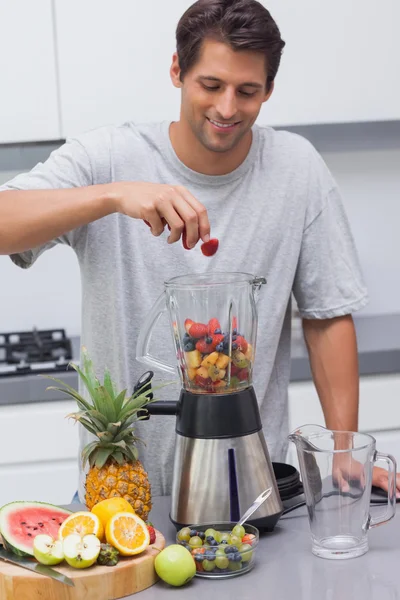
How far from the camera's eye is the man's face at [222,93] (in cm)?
161

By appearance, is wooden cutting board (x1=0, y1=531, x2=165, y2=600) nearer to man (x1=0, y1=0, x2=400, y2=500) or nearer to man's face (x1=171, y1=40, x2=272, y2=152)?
man (x1=0, y1=0, x2=400, y2=500)

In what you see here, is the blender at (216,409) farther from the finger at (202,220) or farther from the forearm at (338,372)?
the forearm at (338,372)

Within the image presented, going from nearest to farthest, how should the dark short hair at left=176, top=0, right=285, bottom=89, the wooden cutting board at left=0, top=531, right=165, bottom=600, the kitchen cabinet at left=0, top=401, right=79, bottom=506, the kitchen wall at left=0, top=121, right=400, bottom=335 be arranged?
the wooden cutting board at left=0, top=531, right=165, bottom=600
the dark short hair at left=176, top=0, right=285, bottom=89
the kitchen cabinet at left=0, top=401, right=79, bottom=506
the kitchen wall at left=0, top=121, right=400, bottom=335

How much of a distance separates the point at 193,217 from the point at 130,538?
0.45m

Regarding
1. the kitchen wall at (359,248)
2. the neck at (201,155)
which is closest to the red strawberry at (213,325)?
the neck at (201,155)

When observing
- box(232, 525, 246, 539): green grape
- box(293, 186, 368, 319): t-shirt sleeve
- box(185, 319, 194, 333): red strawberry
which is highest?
box(293, 186, 368, 319): t-shirt sleeve

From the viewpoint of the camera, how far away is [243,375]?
4.60ft

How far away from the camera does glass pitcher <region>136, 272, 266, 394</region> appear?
138 centimetres

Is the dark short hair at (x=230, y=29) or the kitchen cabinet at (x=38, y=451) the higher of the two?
the dark short hair at (x=230, y=29)

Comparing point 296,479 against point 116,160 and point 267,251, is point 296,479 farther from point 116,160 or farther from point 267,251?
point 116,160

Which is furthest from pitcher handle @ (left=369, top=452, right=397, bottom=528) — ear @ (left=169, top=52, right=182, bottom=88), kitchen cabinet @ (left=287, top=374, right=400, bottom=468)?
kitchen cabinet @ (left=287, top=374, right=400, bottom=468)

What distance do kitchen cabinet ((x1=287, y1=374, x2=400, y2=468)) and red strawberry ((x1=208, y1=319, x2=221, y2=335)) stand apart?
1224mm

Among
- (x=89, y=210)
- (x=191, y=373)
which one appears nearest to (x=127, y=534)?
(x=191, y=373)

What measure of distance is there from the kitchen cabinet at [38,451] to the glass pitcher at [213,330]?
1136 millimetres
